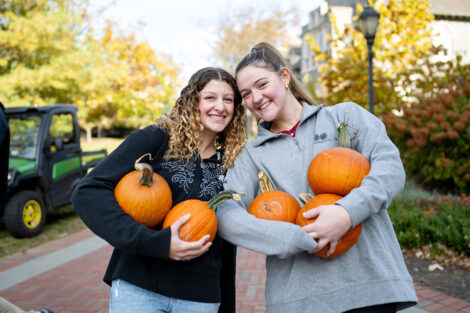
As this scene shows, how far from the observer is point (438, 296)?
12.3 feet

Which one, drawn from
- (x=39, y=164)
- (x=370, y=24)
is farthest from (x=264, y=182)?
(x=370, y=24)

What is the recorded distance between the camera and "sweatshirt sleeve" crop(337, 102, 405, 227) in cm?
157

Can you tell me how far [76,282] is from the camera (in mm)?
4762

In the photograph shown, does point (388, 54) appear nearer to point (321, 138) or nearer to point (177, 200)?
point (321, 138)

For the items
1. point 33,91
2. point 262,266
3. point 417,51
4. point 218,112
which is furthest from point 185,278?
point 33,91

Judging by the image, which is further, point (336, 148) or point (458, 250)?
point (458, 250)

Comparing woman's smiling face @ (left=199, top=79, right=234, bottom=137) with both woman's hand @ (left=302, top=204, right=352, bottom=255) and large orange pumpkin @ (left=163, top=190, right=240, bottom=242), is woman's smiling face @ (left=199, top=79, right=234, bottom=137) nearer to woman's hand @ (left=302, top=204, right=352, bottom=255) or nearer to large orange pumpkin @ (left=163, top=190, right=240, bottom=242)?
large orange pumpkin @ (left=163, top=190, right=240, bottom=242)

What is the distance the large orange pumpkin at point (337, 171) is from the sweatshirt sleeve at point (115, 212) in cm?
69

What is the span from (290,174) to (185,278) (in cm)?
71

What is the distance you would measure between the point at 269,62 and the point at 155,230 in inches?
39.6

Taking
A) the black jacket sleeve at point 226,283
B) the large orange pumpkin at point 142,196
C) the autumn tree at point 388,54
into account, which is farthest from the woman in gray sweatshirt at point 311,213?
the autumn tree at point 388,54

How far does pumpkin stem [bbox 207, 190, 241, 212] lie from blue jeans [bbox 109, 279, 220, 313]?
505 mm

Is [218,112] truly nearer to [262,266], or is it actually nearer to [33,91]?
[262,266]

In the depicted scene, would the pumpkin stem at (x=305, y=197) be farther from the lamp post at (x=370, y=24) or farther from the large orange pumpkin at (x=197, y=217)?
the lamp post at (x=370, y=24)
